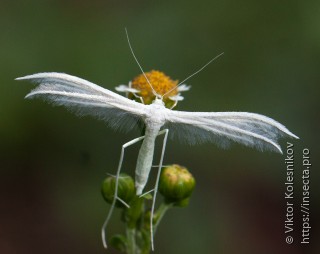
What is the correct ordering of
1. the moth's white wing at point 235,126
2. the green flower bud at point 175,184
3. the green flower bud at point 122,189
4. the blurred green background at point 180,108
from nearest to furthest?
1. the moth's white wing at point 235,126
2. the green flower bud at point 122,189
3. the green flower bud at point 175,184
4. the blurred green background at point 180,108

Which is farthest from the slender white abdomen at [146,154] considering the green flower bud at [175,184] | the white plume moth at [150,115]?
the green flower bud at [175,184]

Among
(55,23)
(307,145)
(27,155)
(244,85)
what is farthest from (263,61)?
(27,155)

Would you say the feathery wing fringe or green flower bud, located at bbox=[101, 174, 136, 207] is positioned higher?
the feathery wing fringe

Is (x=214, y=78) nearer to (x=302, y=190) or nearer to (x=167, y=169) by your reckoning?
(x=302, y=190)

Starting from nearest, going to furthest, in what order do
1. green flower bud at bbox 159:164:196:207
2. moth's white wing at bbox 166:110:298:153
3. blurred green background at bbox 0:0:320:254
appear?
1. moth's white wing at bbox 166:110:298:153
2. green flower bud at bbox 159:164:196:207
3. blurred green background at bbox 0:0:320:254

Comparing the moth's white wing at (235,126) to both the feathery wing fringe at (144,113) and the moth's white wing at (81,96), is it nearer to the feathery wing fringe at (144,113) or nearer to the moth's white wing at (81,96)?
the feathery wing fringe at (144,113)

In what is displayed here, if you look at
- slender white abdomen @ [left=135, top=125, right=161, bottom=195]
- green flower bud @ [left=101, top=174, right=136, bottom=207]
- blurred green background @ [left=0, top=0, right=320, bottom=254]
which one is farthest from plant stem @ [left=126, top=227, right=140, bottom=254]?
blurred green background @ [left=0, top=0, right=320, bottom=254]

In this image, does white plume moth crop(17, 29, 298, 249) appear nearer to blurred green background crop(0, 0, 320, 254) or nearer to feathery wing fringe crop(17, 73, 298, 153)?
feathery wing fringe crop(17, 73, 298, 153)
